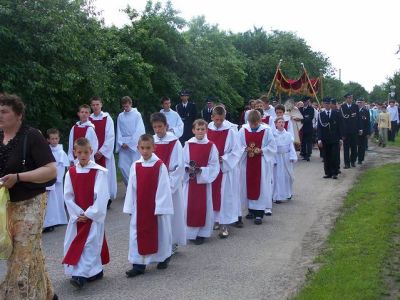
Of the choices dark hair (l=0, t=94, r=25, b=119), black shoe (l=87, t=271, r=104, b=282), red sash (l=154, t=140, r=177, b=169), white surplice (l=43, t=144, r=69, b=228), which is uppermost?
dark hair (l=0, t=94, r=25, b=119)

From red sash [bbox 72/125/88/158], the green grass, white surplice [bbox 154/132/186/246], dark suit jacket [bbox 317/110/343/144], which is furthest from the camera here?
dark suit jacket [bbox 317/110/343/144]

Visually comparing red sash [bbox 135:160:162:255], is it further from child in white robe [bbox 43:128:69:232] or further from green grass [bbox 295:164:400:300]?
child in white robe [bbox 43:128:69:232]

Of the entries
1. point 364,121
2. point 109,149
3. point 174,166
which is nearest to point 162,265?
point 174,166

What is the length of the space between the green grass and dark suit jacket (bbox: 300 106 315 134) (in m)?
6.90

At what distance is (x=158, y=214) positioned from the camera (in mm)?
7020

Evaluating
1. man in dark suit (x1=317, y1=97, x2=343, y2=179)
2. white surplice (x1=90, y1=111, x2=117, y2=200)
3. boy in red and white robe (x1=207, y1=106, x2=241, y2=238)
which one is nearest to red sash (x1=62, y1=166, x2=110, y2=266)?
boy in red and white robe (x1=207, y1=106, x2=241, y2=238)

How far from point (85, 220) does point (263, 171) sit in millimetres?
4577

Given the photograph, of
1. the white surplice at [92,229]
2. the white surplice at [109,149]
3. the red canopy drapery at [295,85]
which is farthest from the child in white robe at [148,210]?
the red canopy drapery at [295,85]

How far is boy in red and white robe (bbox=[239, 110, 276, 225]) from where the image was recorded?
1023 centimetres

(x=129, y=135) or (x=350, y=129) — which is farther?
(x=350, y=129)

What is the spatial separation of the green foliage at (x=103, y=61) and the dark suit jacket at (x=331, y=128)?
5.80 metres

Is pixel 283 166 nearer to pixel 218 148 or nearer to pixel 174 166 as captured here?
pixel 218 148

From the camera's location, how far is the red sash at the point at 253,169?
10251 mm

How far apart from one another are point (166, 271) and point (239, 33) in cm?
4377
